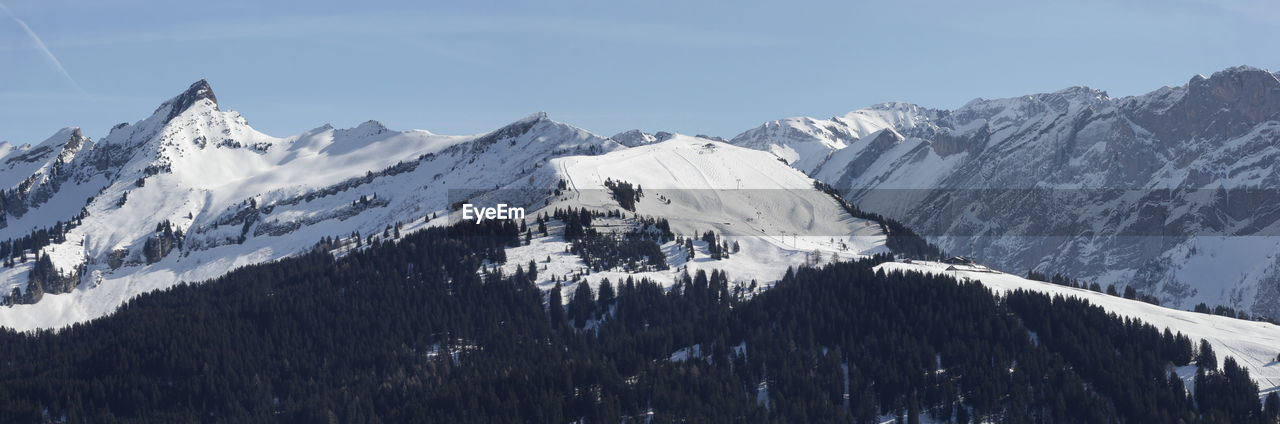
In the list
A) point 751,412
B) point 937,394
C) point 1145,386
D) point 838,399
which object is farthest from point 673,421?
point 1145,386

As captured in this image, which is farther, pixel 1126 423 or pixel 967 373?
pixel 967 373

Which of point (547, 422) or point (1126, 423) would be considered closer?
point (1126, 423)

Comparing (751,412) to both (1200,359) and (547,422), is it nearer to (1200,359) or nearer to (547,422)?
(547,422)

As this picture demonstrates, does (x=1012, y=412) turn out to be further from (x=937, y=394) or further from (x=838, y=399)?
(x=838, y=399)

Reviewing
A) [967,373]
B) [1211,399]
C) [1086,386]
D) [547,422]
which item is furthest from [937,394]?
[547,422]

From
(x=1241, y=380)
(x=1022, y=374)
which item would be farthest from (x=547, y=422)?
(x=1241, y=380)

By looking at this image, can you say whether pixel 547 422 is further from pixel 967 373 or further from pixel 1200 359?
pixel 1200 359
